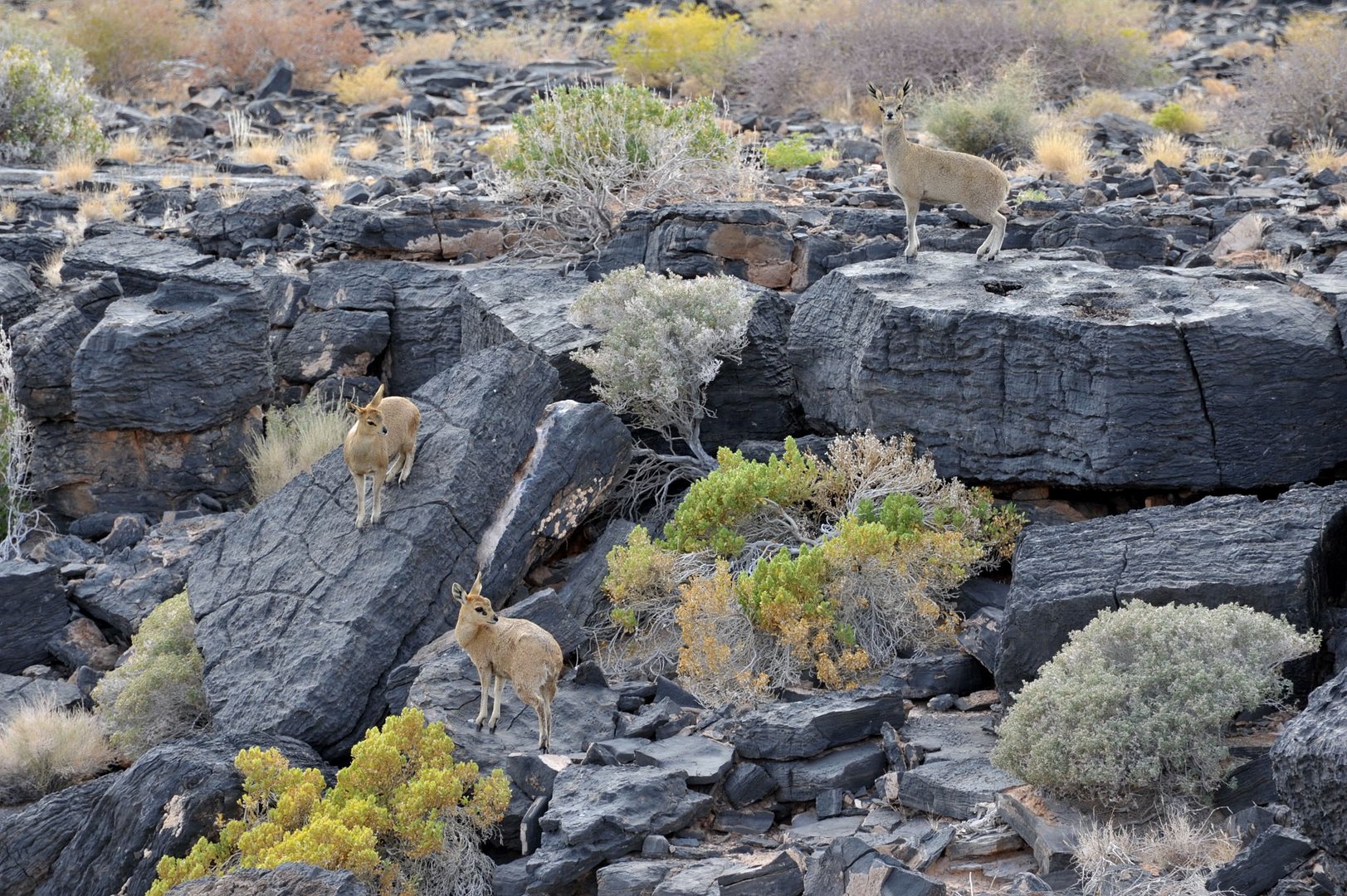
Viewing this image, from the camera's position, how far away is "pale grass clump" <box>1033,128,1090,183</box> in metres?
17.1

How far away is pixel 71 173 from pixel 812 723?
1520cm

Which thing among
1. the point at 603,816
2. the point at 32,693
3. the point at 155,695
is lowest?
the point at 32,693

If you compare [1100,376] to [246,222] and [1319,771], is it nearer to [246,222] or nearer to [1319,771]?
[1319,771]

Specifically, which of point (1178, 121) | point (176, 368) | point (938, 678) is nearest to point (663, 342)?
point (938, 678)

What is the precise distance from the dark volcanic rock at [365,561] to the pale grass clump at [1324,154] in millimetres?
10737

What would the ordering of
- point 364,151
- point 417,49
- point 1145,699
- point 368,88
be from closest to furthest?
point 1145,699
point 364,151
point 368,88
point 417,49

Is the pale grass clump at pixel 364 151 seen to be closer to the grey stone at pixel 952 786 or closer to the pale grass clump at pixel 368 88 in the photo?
the pale grass clump at pixel 368 88

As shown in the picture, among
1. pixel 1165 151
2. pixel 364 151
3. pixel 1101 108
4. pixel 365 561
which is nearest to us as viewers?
pixel 365 561

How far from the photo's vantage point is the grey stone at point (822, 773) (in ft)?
24.7

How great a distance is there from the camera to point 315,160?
64.6 ft

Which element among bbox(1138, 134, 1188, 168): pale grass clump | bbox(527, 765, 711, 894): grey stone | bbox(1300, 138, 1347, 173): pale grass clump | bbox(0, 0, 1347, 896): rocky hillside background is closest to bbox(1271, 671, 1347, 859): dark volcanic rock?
bbox(0, 0, 1347, 896): rocky hillside background

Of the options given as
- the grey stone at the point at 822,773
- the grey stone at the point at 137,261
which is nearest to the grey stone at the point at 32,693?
the grey stone at the point at 137,261

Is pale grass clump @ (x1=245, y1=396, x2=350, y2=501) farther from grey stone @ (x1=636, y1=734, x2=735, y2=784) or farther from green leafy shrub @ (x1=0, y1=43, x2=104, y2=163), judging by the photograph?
green leafy shrub @ (x1=0, y1=43, x2=104, y2=163)

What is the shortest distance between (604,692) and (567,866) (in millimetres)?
2015
